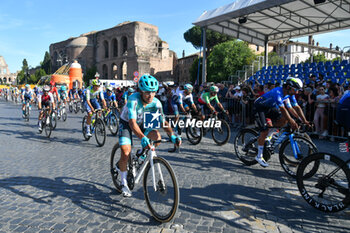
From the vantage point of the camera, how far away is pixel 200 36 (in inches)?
2739

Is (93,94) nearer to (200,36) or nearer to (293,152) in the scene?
(293,152)

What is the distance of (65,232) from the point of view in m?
3.06

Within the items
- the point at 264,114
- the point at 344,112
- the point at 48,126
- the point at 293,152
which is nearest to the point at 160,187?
the point at 344,112

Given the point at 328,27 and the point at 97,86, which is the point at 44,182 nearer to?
the point at 97,86

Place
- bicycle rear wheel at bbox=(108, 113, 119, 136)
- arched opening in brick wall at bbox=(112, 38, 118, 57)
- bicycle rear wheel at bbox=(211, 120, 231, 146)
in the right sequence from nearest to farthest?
bicycle rear wheel at bbox=(211, 120, 231, 146) → bicycle rear wheel at bbox=(108, 113, 119, 136) → arched opening in brick wall at bbox=(112, 38, 118, 57)

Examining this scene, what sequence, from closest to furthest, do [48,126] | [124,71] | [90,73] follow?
[48,126], [124,71], [90,73]

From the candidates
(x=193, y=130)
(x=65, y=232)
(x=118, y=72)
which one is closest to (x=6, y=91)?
(x=118, y=72)

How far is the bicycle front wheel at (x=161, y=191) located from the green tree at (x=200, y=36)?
62.2m

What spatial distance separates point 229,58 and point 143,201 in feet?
166

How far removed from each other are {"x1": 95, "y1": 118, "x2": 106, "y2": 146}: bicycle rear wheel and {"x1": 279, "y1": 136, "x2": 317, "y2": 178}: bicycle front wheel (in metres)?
4.93

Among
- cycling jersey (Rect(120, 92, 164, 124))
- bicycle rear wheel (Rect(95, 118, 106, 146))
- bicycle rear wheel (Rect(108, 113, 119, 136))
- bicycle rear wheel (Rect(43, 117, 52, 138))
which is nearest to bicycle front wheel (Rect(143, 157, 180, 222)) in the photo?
cycling jersey (Rect(120, 92, 164, 124))

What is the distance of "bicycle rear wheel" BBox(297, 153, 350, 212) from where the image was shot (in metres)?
3.48

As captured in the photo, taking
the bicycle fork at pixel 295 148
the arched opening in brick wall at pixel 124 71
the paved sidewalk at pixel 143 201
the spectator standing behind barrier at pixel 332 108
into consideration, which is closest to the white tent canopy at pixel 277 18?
the spectator standing behind barrier at pixel 332 108

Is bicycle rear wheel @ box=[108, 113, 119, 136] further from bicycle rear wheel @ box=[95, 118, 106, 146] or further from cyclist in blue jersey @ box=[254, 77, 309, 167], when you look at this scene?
cyclist in blue jersey @ box=[254, 77, 309, 167]
